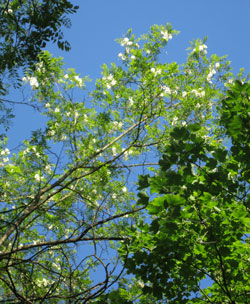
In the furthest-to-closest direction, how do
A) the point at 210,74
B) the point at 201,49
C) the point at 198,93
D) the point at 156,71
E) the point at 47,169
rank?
the point at 201,49 → the point at 210,74 → the point at 198,93 → the point at 156,71 → the point at 47,169

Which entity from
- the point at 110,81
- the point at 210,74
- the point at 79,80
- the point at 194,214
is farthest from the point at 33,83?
the point at 194,214

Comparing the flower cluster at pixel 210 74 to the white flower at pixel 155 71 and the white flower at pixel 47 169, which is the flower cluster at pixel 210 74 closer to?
the white flower at pixel 155 71

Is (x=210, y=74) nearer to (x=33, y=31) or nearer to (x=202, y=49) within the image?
(x=202, y=49)

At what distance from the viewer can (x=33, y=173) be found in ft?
22.2

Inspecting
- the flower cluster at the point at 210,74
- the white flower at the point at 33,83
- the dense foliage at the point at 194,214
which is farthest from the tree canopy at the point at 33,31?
the flower cluster at the point at 210,74

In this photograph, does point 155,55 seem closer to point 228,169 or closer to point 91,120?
point 91,120

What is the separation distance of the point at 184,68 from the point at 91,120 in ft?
8.47

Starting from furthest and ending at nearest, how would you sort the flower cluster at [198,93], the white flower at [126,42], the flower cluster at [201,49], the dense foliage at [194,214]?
1. the flower cluster at [201,49]
2. the white flower at [126,42]
3. the flower cluster at [198,93]
4. the dense foliage at [194,214]

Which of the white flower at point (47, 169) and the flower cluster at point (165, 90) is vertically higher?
the flower cluster at point (165, 90)

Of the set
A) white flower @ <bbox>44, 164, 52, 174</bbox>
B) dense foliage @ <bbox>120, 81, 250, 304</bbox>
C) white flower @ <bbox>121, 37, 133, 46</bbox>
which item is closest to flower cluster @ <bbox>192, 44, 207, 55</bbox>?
white flower @ <bbox>121, 37, 133, 46</bbox>

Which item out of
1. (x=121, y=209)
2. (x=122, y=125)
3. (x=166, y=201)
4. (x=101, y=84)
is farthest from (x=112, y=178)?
(x=166, y=201)

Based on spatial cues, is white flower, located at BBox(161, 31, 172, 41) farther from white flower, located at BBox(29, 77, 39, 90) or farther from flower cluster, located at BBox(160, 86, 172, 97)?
white flower, located at BBox(29, 77, 39, 90)

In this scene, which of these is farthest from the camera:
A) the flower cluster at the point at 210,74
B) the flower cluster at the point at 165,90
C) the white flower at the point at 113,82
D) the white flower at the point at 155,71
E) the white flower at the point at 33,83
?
the flower cluster at the point at 210,74

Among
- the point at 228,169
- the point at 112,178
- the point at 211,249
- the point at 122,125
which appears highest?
the point at 122,125
